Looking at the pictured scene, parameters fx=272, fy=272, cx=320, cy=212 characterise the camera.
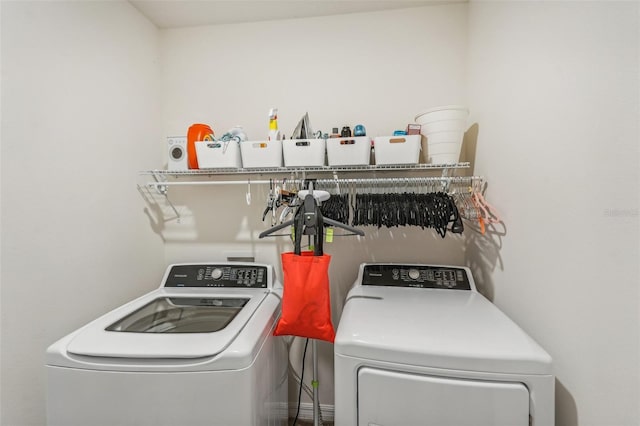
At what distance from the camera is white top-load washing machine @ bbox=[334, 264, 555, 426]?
31.7 inches

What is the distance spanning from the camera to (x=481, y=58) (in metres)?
1.51

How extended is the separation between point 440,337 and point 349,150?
3.08ft

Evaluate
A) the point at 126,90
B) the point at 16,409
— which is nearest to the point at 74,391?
the point at 16,409

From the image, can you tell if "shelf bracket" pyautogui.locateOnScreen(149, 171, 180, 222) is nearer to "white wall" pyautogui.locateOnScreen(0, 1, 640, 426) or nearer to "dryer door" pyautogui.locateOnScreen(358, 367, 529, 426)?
"white wall" pyautogui.locateOnScreen(0, 1, 640, 426)

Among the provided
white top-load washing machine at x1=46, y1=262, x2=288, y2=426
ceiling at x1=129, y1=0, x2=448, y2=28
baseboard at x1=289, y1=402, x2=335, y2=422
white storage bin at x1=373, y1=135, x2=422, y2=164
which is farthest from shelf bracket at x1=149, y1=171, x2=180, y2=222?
baseboard at x1=289, y1=402, x2=335, y2=422

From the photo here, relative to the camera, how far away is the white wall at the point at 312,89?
5.65 ft

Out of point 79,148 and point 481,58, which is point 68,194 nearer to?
point 79,148

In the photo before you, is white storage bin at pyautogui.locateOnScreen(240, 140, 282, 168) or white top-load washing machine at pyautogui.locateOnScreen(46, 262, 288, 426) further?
white storage bin at pyautogui.locateOnScreen(240, 140, 282, 168)

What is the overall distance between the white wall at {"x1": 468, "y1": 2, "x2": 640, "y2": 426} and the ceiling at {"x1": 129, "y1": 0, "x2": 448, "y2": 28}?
753 mm

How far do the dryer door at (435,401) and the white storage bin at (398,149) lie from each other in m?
0.97

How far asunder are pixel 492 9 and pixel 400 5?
57 cm

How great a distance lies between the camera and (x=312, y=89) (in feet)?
5.94

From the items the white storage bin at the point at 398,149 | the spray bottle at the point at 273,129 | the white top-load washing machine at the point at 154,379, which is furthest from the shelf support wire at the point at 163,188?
the white storage bin at the point at 398,149

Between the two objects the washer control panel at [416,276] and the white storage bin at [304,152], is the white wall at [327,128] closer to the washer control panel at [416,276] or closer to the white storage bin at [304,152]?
the washer control panel at [416,276]
